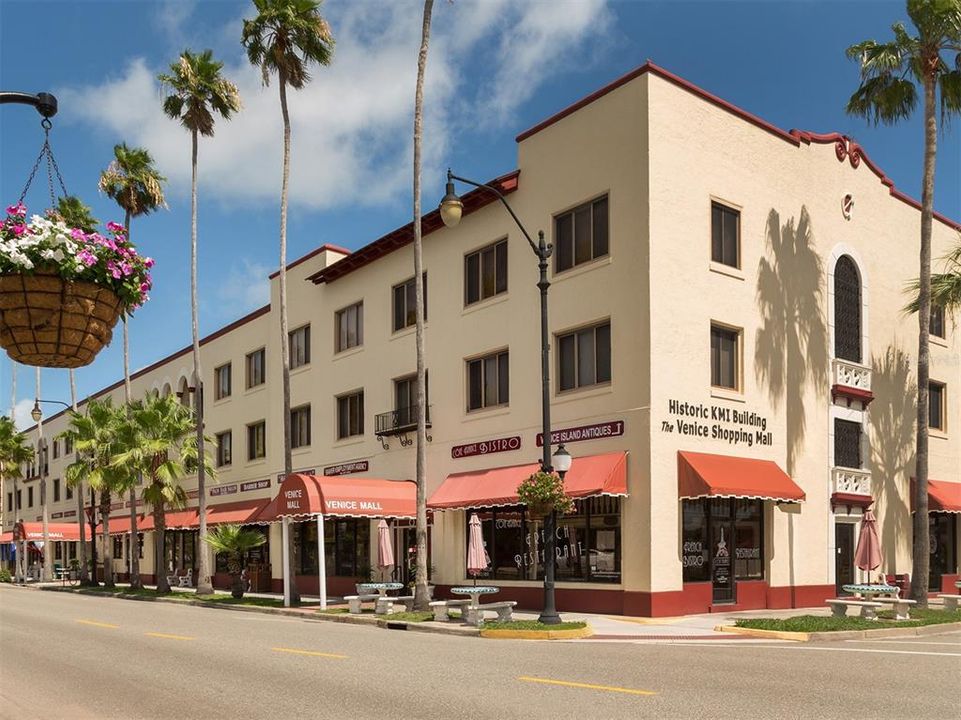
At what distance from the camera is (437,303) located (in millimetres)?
31500

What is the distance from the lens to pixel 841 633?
18.6 m

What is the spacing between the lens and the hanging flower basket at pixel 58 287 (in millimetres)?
5305

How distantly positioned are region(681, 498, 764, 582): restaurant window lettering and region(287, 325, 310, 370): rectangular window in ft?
64.2

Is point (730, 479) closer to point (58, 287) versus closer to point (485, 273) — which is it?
point (485, 273)

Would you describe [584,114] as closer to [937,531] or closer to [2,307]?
[937,531]

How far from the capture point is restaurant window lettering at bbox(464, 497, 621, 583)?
24375 millimetres

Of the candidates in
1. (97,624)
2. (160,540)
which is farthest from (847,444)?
(160,540)

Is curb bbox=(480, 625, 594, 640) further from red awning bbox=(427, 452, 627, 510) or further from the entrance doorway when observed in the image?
the entrance doorway

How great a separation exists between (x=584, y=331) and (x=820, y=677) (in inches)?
569

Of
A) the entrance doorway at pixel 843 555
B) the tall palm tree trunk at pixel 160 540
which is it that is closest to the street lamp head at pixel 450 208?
the entrance doorway at pixel 843 555

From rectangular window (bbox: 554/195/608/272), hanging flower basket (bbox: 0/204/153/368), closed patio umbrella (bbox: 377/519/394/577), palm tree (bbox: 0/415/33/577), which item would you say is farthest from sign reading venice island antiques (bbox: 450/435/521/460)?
palm tree (bbox: 0/415/33/577)

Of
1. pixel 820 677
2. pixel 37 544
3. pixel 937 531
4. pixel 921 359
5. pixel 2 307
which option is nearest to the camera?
pixel 2 307

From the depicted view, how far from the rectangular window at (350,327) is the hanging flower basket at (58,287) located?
98.5 feet

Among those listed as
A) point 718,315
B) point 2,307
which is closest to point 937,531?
point 718,315
